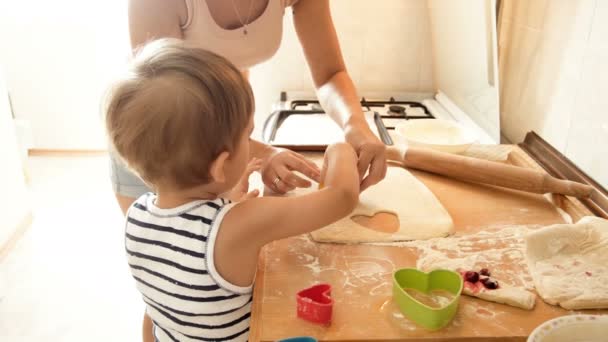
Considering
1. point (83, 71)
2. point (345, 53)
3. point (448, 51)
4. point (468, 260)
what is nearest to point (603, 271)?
point (468, 260)

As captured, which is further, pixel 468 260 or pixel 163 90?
pixel 468 260

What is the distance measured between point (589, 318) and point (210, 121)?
49 cm

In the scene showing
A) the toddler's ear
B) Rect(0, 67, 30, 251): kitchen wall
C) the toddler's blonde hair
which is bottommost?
Rect(0, 67, 30, 251): kitchen wall

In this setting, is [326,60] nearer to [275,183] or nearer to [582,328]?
[275,183]

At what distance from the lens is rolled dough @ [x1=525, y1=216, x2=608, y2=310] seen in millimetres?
662

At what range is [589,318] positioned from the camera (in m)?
0.55

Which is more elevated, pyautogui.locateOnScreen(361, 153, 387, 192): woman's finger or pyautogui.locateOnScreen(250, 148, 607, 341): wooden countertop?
pyautogui.locateOnScreen(361, 153, 387, 192): woman's finger

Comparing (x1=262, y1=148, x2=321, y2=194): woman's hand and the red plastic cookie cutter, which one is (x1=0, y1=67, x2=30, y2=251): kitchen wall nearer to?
(x1=262, y1=148, x2=321, y2=194): woman's hand

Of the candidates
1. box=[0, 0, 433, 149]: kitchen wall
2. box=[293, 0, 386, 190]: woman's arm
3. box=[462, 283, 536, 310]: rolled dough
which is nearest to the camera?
box=[462, 283, 536, 310]: rolled dough

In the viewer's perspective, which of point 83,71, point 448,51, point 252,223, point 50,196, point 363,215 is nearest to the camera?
point 252,223

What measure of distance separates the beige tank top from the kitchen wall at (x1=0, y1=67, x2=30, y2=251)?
1.57m

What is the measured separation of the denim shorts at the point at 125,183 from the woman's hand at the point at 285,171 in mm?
266

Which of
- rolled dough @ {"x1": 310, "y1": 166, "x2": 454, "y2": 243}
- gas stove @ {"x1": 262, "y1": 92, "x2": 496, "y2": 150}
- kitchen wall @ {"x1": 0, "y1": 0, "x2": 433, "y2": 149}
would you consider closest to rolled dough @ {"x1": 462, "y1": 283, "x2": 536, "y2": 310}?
rolled dough @ {"x1": 310, "y1": 166, "x2": 454, "y2": 243}

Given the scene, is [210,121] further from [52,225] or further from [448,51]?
[52,225]
